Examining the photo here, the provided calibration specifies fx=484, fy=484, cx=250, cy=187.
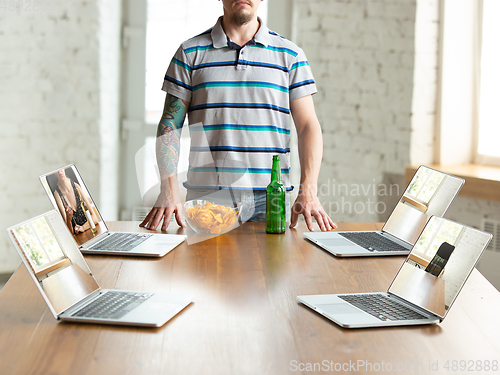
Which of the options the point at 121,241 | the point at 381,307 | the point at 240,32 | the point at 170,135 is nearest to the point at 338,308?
the point at 381,307

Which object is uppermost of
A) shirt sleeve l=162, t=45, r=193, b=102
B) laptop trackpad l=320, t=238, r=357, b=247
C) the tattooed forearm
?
shirt sleeve l=162, t=45, r=193, b=102

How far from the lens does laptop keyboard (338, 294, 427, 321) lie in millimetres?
953

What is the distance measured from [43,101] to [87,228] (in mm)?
1891

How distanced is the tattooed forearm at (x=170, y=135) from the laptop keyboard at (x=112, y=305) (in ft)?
2.30

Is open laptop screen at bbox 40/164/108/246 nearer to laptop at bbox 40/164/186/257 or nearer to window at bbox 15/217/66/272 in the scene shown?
laptop at bbox 40/164/186/257

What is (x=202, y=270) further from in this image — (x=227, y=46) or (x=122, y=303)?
(x=227, y=46)

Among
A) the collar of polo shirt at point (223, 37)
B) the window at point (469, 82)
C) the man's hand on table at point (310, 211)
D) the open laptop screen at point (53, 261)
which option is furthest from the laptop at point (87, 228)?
the window at point (469, 82)

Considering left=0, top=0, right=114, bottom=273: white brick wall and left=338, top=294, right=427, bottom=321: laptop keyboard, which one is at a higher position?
left=0, top=0, right=114, bottom=273: white brick wall

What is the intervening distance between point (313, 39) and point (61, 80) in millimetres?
1627

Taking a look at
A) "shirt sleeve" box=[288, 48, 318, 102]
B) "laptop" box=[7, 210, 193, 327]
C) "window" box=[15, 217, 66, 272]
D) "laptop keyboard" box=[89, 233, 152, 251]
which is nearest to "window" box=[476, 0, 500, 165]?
"shirt sleeve" box=[288, 48, 318, 102]

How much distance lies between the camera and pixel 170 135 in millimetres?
1749

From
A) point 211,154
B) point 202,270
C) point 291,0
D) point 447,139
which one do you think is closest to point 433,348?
point 202,270

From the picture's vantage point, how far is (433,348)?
84 centimetres

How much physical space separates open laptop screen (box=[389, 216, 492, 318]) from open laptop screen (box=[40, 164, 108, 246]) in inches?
33.8
